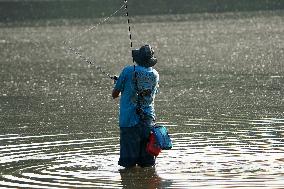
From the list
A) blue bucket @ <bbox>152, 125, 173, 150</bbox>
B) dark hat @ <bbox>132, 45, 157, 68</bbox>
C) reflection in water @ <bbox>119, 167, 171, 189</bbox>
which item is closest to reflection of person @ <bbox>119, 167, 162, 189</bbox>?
reflection in water @ <bbox>119, 167, 171, 189</bbox>

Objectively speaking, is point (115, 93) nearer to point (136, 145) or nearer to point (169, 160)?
point (136, 145)

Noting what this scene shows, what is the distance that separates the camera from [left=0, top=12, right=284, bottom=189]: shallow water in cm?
1205

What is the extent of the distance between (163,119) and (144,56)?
4047mm

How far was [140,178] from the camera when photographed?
12070 millimetres

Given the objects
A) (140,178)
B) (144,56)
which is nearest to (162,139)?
(140,178)

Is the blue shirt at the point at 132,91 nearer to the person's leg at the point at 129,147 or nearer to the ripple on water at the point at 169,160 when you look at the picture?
the person's leg at the point at 129,147

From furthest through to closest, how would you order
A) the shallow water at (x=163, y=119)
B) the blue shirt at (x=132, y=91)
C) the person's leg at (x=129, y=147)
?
the blue shirt at (x=132, y=91)
the person's leg at (x=129, y=147)
the shallow water at (x=163, y=119)

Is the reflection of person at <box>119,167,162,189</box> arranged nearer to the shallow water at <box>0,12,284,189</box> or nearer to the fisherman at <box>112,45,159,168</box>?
the shallow water at <box>0,12,284,189</box>

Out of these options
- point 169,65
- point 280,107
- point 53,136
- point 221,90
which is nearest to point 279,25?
point 169,65

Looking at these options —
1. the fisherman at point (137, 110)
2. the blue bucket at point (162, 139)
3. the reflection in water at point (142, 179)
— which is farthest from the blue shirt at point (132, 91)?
the reflection in water at point (142, 179)

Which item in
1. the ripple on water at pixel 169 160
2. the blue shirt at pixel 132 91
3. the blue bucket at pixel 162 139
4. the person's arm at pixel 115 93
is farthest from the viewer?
the person's arm at pixel 115 93

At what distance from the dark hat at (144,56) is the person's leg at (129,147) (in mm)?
739

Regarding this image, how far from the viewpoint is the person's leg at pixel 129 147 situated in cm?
1259

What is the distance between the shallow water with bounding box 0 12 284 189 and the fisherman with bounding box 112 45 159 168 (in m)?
0.21
